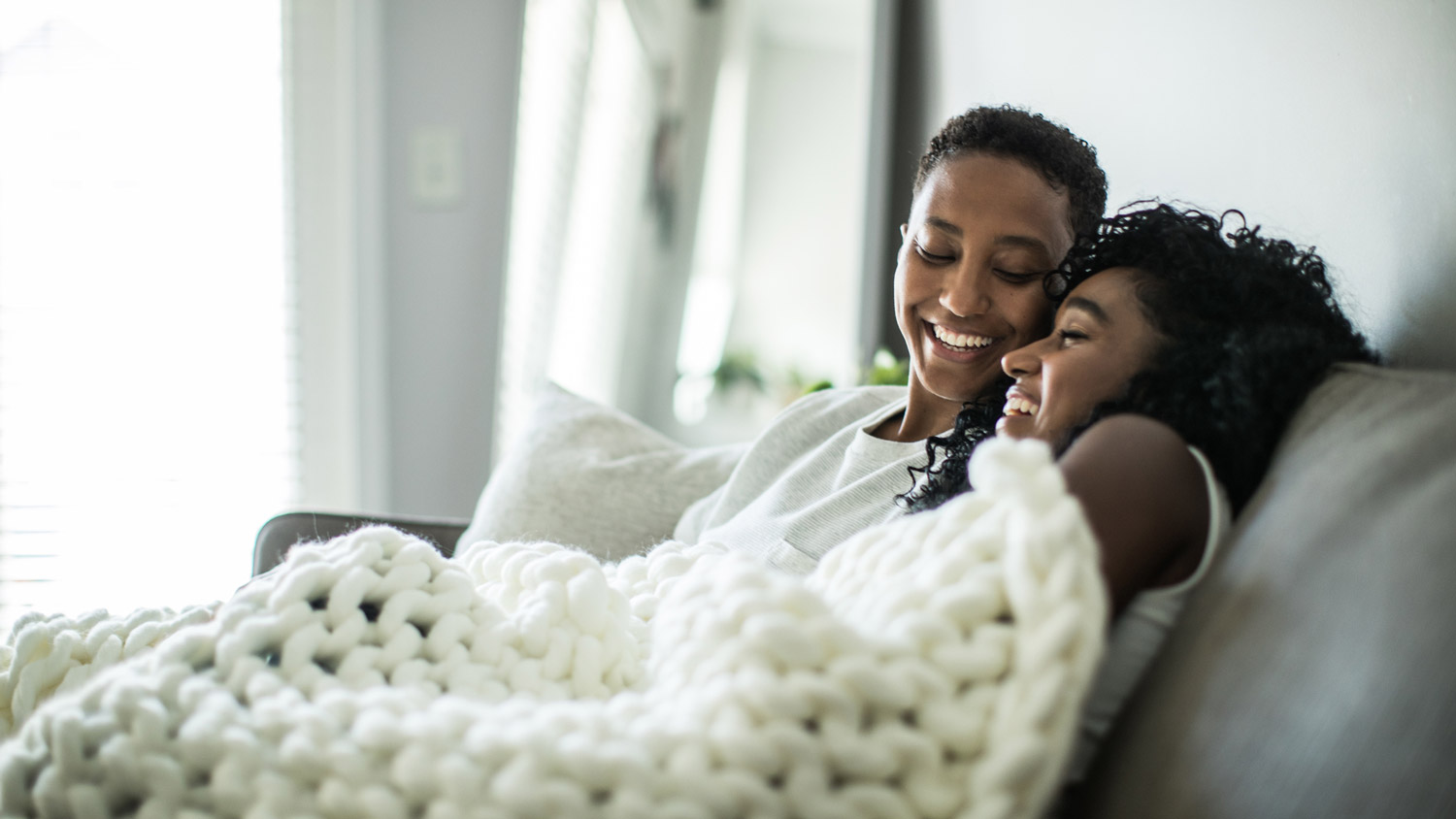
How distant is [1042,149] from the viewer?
1101 millimetres

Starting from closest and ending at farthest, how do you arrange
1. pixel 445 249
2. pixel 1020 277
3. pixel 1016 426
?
pixel 1016 426, pixel 1020 277, pixel 445 249

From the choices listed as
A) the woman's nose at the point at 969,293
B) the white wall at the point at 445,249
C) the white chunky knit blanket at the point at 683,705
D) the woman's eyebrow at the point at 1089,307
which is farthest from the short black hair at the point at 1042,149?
the white wall at the point at 445,249

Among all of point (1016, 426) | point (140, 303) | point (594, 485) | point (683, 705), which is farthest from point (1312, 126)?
point (140, 303)

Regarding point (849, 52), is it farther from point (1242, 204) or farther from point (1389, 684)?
point (1389, 684)

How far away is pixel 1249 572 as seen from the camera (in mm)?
548

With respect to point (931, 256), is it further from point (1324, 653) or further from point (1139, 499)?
point (1324, 653)

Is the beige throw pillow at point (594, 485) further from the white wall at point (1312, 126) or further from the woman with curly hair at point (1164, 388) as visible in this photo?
the white wall at point (1312, 126)

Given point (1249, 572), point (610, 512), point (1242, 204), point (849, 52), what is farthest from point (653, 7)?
point (1249, 572)

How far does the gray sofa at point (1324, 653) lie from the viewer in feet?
1.48

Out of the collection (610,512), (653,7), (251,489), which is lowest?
Result: (251,489)

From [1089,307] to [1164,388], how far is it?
12cm

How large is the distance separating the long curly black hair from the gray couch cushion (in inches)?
2.3

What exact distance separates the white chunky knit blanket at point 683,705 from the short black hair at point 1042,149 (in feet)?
2.07

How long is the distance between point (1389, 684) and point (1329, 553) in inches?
3.3
